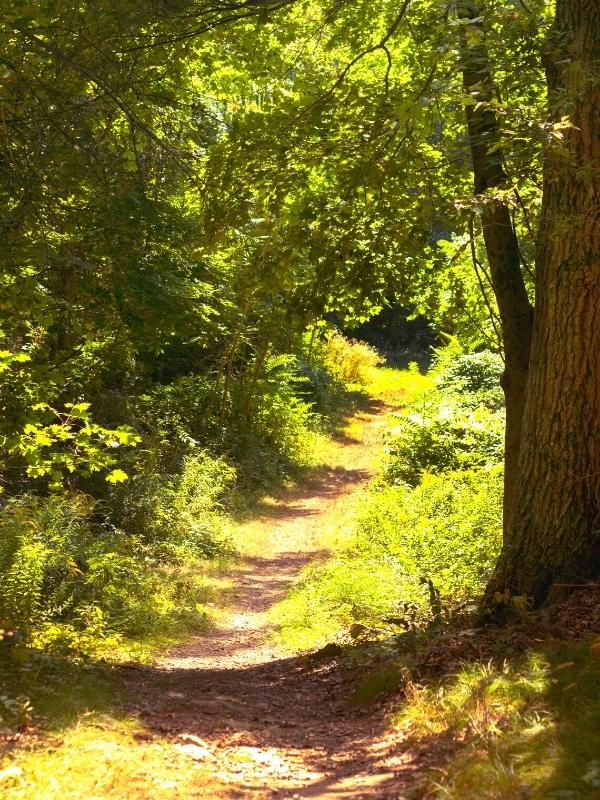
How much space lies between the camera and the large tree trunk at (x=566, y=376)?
233 inches

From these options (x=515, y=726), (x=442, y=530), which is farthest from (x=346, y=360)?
(x=515, y=726)

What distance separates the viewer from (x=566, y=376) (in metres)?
6.13

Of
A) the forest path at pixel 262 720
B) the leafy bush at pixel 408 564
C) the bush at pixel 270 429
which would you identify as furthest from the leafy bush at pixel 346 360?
the forest path at pixel 262 720

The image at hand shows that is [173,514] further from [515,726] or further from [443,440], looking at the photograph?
[515,726]

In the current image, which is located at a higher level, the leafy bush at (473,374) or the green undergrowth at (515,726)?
the leafy bush at (473,374)

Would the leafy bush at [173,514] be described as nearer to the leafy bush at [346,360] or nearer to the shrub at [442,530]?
the shrub at [442,530]

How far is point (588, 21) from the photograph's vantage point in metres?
6.03

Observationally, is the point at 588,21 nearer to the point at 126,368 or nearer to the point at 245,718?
the point at 245,718

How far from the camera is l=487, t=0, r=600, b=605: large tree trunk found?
5.92m

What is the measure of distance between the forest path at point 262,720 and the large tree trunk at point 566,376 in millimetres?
1701

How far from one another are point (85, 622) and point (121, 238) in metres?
4.04

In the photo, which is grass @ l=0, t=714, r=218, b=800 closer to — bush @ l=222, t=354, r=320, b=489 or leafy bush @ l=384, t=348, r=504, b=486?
leafy bush @ l=384, t=348, r=504, b=486

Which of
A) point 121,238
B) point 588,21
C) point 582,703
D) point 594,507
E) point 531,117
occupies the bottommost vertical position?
point 582,703

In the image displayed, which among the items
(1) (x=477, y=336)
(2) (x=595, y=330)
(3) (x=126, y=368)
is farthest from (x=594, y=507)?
(3) (x=126, y=368)
